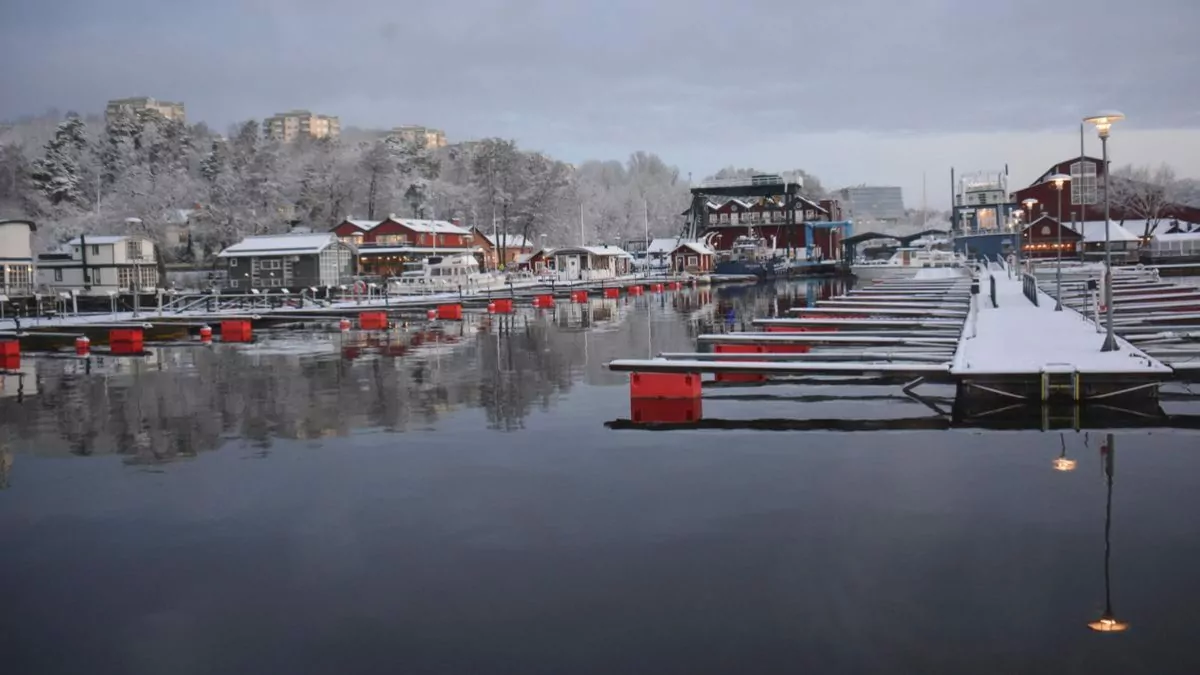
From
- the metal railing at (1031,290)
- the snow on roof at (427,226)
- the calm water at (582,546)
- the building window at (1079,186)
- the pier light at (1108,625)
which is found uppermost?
the building window at (1079,186)

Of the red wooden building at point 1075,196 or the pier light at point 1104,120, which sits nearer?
the pier light at point 1104,120

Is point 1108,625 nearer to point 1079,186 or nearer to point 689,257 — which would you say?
point 689,257

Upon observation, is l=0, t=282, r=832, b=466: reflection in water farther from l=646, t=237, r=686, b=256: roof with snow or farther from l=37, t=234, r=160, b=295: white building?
l=646, t=237, r=686, b=256: roof with snow

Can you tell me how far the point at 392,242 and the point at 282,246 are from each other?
17500 millimetres

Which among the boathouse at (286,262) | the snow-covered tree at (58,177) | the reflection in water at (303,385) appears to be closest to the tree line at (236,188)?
the snow-covered tree at (58,177)

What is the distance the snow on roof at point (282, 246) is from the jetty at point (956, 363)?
5027 centimetres

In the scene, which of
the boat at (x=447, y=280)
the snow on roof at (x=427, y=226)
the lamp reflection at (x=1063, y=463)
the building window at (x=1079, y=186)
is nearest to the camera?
the lamp reflection at (x=1063, y=463)

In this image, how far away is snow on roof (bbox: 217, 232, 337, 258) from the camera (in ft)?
242

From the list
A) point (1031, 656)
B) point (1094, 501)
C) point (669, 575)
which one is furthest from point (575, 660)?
→ point (1094, 501)

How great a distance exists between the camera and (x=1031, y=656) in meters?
7.73

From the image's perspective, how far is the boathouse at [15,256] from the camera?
193ft

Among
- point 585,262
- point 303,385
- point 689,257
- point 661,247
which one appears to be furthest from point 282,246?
point 661,247

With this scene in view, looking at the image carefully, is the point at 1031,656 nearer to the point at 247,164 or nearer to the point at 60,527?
the point at 60,527

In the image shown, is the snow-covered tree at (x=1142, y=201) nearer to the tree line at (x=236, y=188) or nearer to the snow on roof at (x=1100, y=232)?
the snow on roof at (x=1100, y=232)
